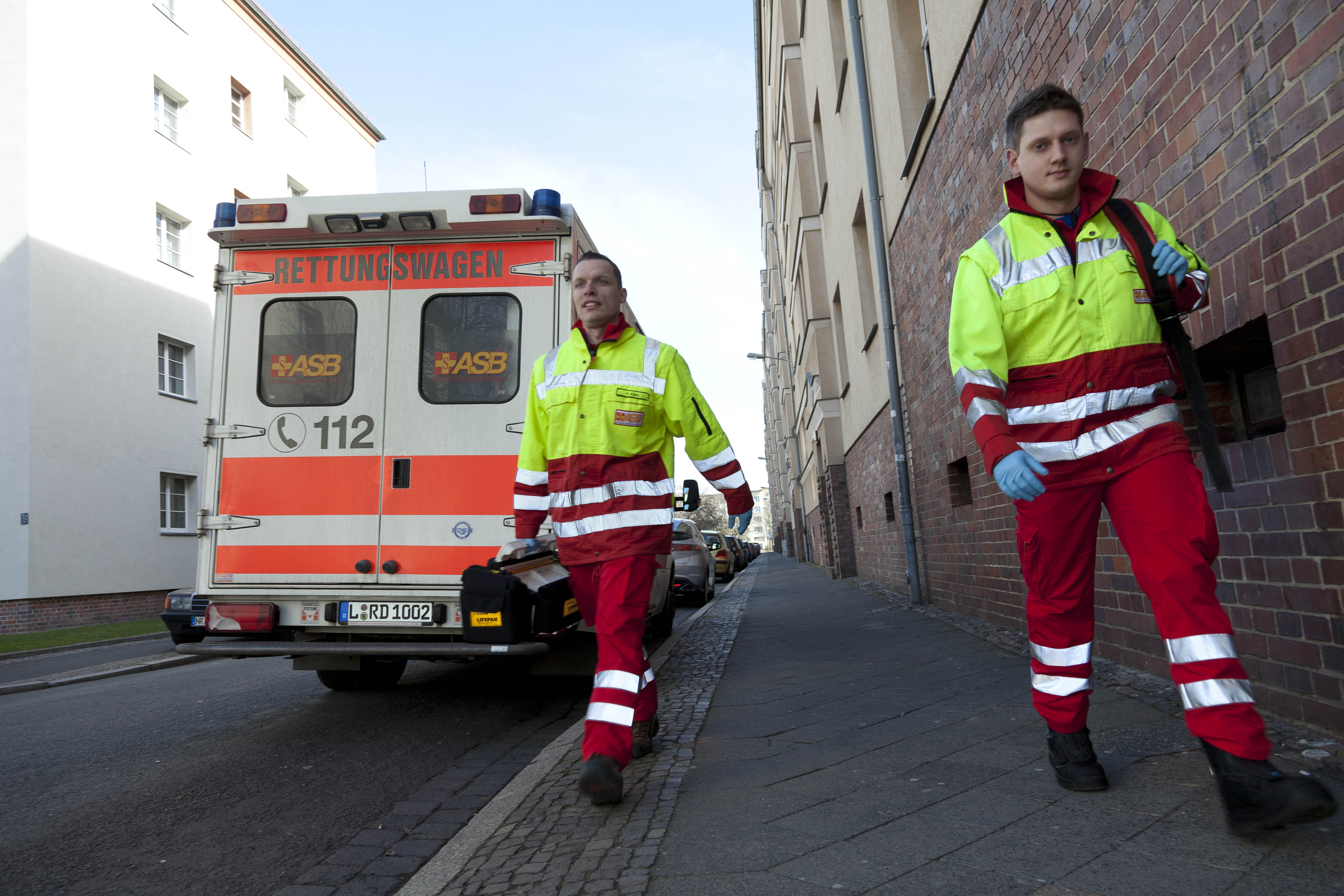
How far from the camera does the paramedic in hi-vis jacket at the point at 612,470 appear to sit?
3.09 metres

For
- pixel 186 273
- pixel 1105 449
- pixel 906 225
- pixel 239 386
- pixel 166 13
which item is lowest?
pixel 1105 449

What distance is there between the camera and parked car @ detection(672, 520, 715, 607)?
1359 centimetres

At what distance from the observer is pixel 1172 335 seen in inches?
97.0

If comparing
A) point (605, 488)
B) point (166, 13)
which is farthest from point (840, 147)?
point (166, 13)

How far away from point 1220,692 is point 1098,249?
1.24 m

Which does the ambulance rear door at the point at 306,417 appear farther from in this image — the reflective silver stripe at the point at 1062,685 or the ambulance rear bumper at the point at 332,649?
the reflective silver stripe at the point at 1062,685

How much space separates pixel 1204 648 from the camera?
7.20 feet

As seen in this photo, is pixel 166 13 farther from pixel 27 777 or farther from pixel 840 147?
pixel 27 777

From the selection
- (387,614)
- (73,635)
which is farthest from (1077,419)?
(73,635)

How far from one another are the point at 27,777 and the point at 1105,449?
199 inches

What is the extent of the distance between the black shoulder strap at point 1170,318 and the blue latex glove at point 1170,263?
0.05 feet

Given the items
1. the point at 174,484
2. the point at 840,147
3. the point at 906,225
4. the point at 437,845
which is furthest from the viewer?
the point at 174,484

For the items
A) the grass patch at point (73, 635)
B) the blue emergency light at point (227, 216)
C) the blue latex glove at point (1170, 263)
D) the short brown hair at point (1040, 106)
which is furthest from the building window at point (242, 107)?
the blue latex glove at point (1170, 263)

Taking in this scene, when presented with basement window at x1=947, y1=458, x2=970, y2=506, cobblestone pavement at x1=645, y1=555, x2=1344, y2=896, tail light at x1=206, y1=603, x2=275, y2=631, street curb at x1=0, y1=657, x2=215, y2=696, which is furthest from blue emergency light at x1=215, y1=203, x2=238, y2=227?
basement window at x1=947, y1=458, x2=970, y2=506
